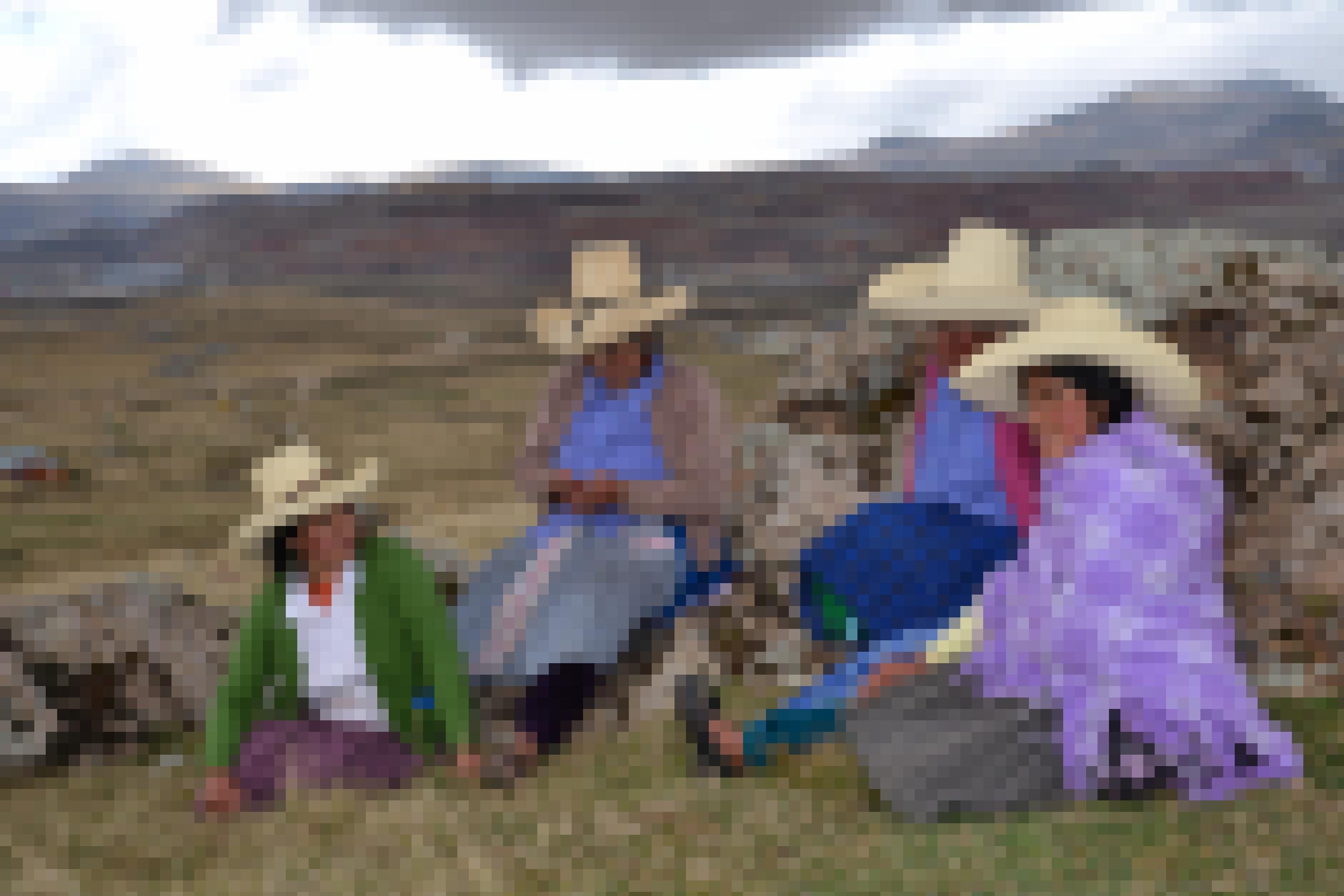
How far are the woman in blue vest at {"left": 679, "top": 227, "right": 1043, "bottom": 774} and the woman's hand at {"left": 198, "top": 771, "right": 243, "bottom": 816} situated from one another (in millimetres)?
1566

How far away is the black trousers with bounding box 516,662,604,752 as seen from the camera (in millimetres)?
3695

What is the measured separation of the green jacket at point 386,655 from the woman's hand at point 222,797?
6cm

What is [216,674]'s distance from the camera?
14.8ft

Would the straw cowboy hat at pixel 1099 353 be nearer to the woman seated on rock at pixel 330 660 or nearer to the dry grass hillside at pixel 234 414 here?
the dry grass hillside at pixel 234 414

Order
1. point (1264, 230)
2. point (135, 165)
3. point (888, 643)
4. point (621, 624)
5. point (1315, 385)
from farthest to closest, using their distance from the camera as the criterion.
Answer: point (135, 165) < point (1264, 230) < point (1315, 385) < point (621, 624) < point (888, 643)

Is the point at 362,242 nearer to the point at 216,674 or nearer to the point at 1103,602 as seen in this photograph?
the point at 216,674

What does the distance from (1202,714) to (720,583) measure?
198 centimetres

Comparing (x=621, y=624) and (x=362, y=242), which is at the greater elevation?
(x=362, y=242)

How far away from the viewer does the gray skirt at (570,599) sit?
3.74 meters

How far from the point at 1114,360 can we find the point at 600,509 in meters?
1.91

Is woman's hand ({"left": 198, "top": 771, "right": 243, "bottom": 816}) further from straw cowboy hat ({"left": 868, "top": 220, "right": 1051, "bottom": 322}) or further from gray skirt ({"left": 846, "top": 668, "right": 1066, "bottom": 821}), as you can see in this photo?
straw cowboy hat ({"left": 868, "top": 220, "right": 1051, "bottom": 322})

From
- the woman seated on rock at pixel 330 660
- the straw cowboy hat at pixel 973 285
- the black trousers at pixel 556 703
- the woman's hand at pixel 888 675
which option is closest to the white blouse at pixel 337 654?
the woman seated on rock at pixel 330 660

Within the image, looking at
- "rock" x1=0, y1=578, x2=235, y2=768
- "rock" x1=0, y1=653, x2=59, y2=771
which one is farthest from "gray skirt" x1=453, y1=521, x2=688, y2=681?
"rock" x1=0, y1=653, x2=59, y2=771

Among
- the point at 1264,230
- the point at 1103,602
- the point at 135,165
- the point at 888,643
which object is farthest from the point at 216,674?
the point at 135,165
